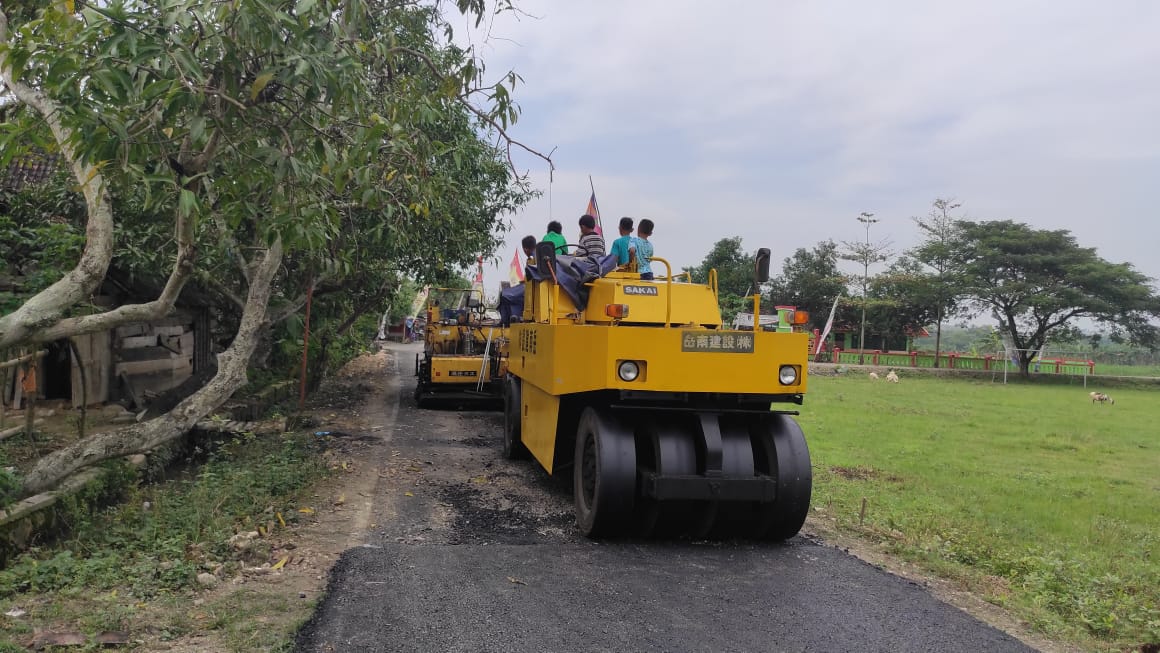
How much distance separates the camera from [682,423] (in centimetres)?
611

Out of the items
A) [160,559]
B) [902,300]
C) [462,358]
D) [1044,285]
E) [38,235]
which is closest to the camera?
[160,559]

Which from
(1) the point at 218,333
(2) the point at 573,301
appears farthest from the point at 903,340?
(2) the point at 573,301

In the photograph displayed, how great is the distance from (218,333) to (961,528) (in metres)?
13.9

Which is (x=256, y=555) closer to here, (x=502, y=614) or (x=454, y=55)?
(x=502, y=614)

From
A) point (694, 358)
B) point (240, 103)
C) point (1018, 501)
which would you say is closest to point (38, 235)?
point (240, 103)

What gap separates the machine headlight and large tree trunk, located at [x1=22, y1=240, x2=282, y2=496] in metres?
3.43

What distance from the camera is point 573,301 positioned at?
7.47 m

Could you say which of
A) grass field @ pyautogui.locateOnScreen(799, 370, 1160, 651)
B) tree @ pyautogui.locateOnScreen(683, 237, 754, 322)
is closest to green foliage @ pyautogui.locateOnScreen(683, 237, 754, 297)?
tree @ pyautogui.locateOnScreen(683, 237, 754, 322)

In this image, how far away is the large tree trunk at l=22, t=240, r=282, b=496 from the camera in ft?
20.5

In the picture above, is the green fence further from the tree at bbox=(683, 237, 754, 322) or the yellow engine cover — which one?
the yellow engine cover

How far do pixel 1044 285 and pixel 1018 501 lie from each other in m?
28.9

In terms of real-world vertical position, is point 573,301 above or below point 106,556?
above

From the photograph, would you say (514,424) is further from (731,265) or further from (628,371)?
(731,265)

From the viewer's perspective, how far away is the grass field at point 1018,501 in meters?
5.09
